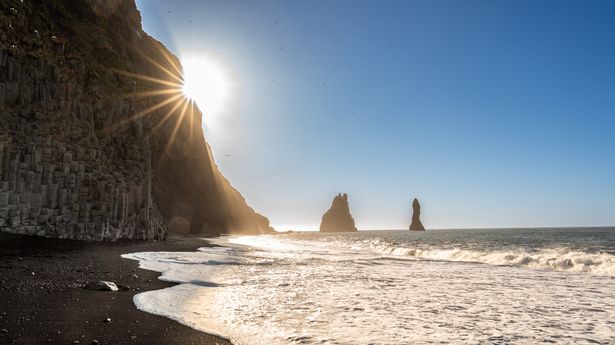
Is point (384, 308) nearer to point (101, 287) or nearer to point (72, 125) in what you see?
point (101, 287)

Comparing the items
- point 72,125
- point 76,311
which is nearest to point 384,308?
point 76,311

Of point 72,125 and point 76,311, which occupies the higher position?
point 72,125

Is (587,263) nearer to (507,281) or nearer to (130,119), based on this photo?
(507,281)

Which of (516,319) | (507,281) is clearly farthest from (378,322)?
(507,281)

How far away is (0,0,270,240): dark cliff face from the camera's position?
27797 mm

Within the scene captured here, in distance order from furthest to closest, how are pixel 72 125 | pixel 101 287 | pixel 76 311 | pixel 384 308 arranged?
1. pixel 72 125
2. pixel 101 287
3. pixel 384 308
4. pixel 76 311

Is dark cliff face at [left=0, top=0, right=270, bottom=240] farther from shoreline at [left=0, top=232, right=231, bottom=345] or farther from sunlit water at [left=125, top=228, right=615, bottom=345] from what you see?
sunlit water at [left=125, top=228, right=615, bottom=345]

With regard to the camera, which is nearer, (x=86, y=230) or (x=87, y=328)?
(x=87, y=328)

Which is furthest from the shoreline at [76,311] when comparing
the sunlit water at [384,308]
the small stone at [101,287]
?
the sunlit water at [384,308]

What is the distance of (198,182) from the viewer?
316ft

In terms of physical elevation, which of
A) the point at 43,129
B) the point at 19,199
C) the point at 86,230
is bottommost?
the point at 86,230

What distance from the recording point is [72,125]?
33406 millimetres

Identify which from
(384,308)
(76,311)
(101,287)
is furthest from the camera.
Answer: (101,287)

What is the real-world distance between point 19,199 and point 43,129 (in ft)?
19.5
